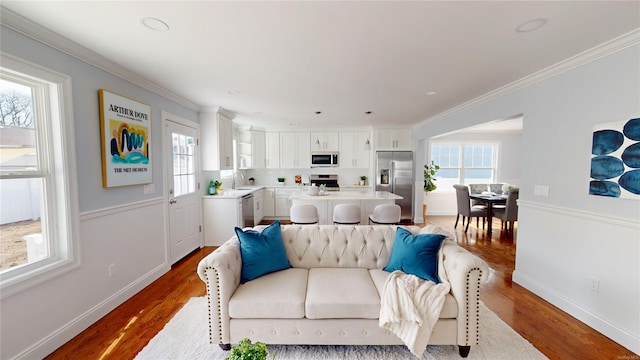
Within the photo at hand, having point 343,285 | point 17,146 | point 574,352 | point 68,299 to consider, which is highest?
point 17,146

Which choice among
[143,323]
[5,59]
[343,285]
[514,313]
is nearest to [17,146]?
[5,59]

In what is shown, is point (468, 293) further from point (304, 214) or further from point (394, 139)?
point (394, 139)

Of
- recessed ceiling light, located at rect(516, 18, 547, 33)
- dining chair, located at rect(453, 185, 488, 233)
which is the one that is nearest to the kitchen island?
dining chair, located at rect(453, 185, 488, 233)

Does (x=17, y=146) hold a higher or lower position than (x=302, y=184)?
higher

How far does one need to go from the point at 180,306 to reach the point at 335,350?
5.43ft

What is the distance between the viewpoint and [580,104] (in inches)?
91.4

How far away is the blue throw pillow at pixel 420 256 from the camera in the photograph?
1999 millimetres

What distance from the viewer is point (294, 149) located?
663 centimetres

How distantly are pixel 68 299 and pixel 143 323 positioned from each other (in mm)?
603

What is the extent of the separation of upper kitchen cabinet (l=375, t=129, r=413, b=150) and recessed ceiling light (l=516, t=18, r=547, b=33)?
14.5 ft

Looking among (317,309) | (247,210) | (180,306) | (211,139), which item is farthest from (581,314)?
(211,139)

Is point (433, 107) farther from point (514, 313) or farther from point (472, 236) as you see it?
point (514, 313)

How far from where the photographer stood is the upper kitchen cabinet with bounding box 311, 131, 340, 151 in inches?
260

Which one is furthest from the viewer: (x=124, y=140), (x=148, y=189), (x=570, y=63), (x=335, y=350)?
(x=148, y=189)
